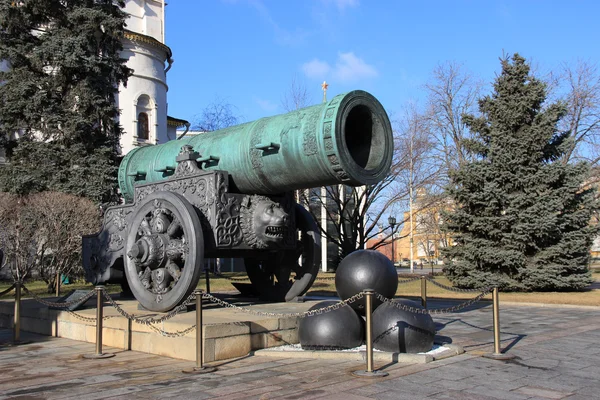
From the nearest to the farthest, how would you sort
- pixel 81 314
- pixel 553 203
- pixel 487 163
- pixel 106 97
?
1. pixel 81 314
2. pixel 553 203
3. pixel 487 163
4. pixel 106 97

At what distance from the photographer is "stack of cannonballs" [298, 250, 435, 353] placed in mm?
6504

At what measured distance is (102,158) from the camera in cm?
2044

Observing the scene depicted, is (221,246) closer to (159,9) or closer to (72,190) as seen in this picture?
(72,190)

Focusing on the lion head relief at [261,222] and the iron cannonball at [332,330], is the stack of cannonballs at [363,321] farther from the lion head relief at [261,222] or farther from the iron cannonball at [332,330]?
the lion head relief at [261,222]

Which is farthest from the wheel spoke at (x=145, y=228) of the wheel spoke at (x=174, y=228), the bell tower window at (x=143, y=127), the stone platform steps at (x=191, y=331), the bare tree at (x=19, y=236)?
the bell tower window at (x=143, y=127)

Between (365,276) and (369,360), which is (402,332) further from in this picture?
Answer: (369,360)

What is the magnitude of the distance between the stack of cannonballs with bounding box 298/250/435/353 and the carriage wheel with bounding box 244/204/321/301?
1730 millimetres

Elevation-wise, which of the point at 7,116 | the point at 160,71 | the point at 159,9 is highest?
the point at 159,9

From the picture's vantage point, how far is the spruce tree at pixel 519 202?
18328 millimetres

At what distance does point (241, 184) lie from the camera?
782 centimetres

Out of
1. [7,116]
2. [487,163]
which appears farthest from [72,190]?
[487,163]

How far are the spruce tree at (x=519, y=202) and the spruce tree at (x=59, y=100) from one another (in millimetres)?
12003

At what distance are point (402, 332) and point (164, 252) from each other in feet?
10.0

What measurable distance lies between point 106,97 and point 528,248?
49.7 ft
